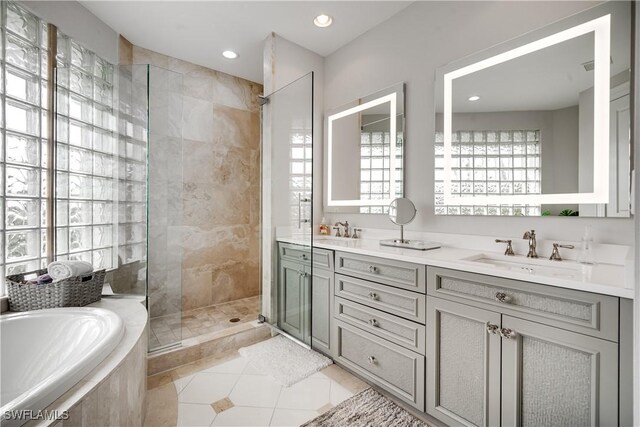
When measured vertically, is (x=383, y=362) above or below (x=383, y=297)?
below

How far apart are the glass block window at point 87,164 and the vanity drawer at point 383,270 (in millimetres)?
1443

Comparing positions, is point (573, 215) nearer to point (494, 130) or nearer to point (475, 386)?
point (494, 130)

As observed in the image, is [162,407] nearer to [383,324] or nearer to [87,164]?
[383,324]

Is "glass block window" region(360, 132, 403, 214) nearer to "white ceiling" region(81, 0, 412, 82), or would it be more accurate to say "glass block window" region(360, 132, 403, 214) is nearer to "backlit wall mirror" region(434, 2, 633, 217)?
"backlit wall mirror" region(434, 2, 633, 217)

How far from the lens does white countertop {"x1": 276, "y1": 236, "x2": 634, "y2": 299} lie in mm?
→ 987

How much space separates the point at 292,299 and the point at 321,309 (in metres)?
0.31

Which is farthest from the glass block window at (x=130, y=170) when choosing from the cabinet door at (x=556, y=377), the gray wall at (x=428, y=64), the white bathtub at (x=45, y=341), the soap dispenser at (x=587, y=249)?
the soap dispenser at (x=587, y=249)

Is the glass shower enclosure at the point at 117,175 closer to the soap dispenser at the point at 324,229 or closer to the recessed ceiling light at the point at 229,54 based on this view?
the recessed ceiling light at the point at 229,54

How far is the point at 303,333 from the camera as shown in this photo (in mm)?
2191

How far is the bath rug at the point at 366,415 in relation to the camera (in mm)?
1475

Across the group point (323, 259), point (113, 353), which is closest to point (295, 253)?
point (323, 259)

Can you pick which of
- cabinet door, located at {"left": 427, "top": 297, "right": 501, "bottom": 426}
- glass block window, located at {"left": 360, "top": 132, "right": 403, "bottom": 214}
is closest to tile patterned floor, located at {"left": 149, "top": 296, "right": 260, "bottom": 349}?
glass block window, located at {"left": 360, "top": 132, "right": 403, "bottom": 214}

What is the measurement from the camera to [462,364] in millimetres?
1328

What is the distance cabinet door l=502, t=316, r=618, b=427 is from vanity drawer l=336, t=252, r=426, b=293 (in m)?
0.43
